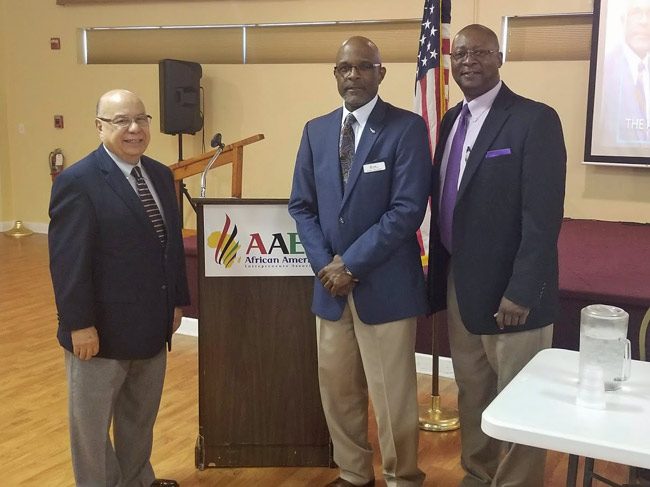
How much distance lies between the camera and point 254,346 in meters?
2.74

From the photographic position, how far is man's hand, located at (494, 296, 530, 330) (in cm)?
215

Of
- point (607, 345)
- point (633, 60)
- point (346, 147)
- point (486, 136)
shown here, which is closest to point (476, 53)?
point (486, 136)

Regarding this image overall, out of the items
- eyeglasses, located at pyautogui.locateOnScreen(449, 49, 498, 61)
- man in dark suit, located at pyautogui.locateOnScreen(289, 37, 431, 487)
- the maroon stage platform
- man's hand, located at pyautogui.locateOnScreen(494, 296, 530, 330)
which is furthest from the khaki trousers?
the maroon stage platform

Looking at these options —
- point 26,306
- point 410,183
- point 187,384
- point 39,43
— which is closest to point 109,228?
point 410,183

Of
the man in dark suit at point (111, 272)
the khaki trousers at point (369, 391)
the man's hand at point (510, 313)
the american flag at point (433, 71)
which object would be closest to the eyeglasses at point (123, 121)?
the man in dark suit at point (111, 272)

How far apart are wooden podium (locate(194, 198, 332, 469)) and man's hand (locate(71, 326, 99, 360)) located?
1.81ft

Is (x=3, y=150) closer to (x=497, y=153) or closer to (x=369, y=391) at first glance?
(x=369, y=391)

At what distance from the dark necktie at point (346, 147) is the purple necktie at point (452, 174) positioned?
317 millimetres

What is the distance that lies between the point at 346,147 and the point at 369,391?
0.83 metres

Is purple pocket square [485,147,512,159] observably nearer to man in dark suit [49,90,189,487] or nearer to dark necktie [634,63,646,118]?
man in dark suit [49,90,189,487]

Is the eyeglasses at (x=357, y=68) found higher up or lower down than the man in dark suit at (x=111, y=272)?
higher up

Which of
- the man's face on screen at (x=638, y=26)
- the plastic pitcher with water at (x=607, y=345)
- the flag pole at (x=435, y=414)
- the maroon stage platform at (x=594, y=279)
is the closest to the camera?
the plastic pitcher with water at (x=607, y=345)

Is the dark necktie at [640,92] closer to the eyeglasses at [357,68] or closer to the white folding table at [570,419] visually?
the eyeglasses at [357,68]

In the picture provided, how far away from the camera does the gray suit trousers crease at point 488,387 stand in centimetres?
227
